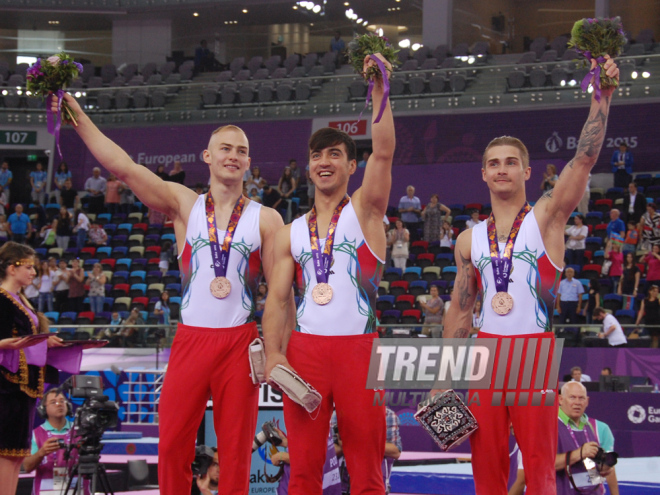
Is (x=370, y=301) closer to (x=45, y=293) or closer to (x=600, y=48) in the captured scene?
(x=600, y=48)

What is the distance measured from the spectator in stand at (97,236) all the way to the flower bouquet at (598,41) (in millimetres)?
15536

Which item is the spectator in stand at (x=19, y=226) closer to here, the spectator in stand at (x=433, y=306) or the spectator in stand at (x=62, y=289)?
the spectator in stand at (x=62, y=289)

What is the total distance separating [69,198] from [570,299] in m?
12.1

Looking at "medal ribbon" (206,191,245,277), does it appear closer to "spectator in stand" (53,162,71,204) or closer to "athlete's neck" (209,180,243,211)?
"athlete's neck" (209,180,243,211)

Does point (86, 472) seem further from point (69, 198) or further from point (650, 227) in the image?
point (69, 198)

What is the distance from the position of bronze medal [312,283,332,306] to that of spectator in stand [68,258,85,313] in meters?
12.8

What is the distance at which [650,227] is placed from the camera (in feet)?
45.6

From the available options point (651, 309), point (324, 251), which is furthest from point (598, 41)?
point (651, 309)

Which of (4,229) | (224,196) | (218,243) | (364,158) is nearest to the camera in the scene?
(218,243)

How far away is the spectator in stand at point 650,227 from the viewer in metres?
13.8

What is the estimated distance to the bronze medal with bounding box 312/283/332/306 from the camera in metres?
3.95

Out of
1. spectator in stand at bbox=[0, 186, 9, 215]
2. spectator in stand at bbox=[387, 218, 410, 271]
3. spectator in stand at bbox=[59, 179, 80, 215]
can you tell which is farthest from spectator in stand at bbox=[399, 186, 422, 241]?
spectator in stand at bbox=[0, 186, 9, 215]

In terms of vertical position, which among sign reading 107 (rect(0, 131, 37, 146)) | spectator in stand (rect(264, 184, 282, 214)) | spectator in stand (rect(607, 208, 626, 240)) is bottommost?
spectator in stand (rect(607, 208, 626, 240))

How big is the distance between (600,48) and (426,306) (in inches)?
359
